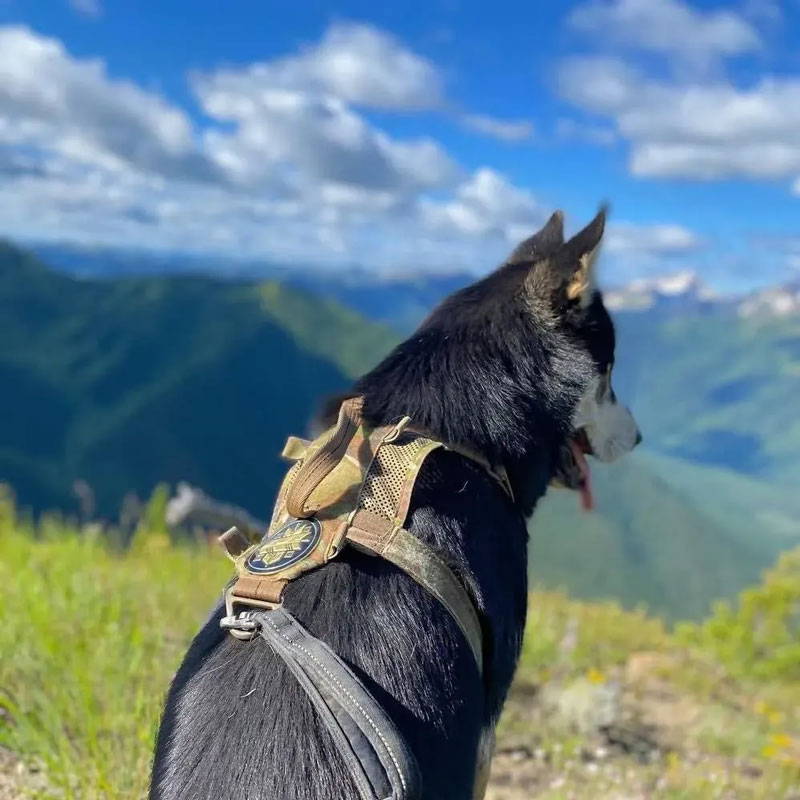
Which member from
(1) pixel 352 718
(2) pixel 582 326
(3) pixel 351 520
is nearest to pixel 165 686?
(3) pixel 351 520

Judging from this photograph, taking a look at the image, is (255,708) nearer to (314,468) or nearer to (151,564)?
(314,468)

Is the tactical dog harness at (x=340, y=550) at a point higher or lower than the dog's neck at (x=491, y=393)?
lower

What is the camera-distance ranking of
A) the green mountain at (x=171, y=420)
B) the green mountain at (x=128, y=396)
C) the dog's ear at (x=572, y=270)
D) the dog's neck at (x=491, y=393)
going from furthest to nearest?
the green mountain at (x=171, y=420)
the green mountain at (x=128, y=396)
the dog's ear at (x=572, y=270)
the dog's neck at (x=491, y=393)

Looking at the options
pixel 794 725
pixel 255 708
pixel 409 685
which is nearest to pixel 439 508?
pixel 409 685

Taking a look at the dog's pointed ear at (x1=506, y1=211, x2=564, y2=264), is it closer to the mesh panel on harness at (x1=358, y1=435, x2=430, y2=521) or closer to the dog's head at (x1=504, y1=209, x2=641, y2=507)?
the dog's head at (x1=504, y1=209, x2=641, y2=507)

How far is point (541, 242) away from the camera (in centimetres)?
330

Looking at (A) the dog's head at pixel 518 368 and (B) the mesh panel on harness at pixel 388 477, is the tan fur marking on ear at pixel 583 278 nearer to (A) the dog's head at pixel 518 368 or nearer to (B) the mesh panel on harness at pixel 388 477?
(A) the dog's head at pixel 518 368

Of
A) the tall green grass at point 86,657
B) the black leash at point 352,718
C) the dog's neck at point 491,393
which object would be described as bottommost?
the tall green grass at point 86,657

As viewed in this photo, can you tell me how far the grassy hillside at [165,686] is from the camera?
10.5 feet

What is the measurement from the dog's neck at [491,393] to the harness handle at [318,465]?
0.19m

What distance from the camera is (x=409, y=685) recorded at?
77.2 inches

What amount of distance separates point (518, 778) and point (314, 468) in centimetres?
295

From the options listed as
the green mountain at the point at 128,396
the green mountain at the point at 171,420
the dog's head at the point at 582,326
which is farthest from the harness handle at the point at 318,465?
the green mountain at the point at 171,420

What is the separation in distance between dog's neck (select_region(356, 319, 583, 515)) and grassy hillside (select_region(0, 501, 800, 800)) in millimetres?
1669
